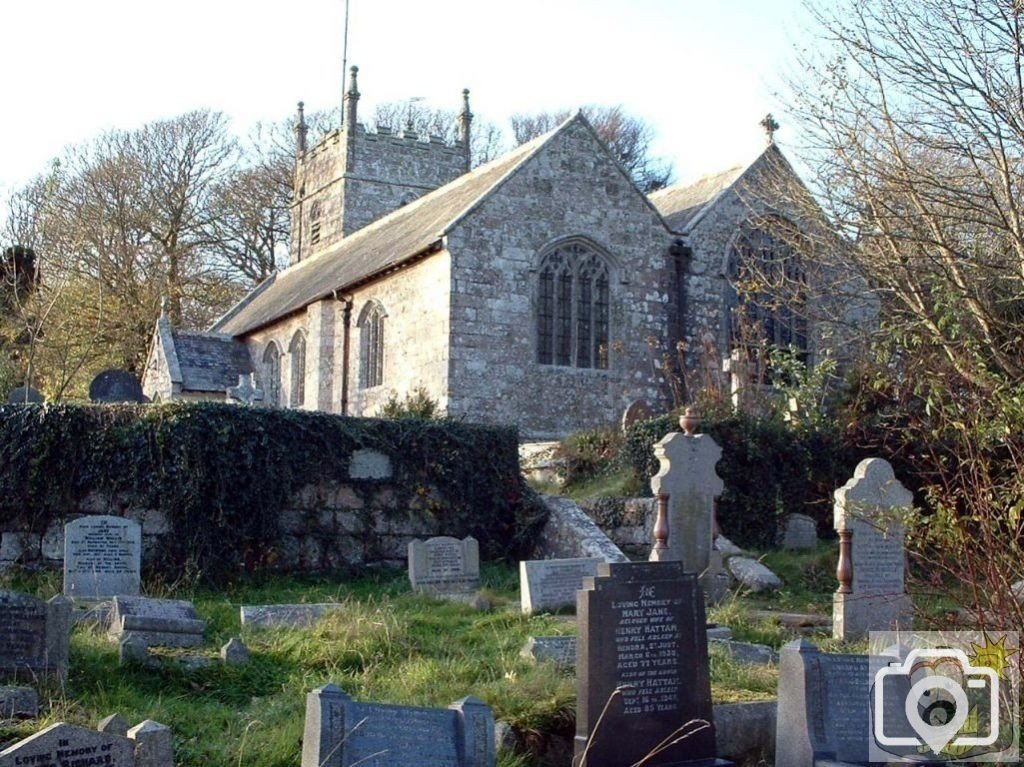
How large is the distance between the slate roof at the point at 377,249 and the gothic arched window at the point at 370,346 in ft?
2.36

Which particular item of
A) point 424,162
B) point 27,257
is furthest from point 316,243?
point 27,257

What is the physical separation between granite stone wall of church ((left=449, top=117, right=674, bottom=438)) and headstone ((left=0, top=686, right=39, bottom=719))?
581 inches

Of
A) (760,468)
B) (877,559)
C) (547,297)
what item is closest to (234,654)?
(877,559)

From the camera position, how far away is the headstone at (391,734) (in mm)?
5719

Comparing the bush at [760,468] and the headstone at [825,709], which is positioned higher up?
the bush at [760,468]

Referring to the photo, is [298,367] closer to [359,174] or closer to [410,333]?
[410,333]

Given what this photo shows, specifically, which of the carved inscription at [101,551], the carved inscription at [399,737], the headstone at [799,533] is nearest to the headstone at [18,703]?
the carved inscription at [399,737]

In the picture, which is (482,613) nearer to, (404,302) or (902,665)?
(902,665)

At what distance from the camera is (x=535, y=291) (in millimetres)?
22750

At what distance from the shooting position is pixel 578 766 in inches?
269

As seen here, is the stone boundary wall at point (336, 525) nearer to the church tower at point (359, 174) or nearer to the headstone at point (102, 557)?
the headstone at point (102, 557)

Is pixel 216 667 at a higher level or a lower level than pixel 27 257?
lower

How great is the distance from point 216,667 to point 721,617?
180 inches

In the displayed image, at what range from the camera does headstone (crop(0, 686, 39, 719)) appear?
257 inches
